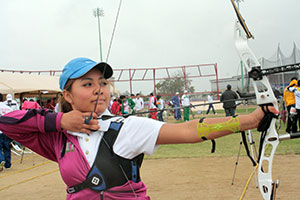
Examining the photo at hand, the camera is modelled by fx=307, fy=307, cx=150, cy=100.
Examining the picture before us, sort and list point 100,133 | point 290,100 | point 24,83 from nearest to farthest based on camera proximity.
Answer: point 100,133, point 290,100, point 24,83

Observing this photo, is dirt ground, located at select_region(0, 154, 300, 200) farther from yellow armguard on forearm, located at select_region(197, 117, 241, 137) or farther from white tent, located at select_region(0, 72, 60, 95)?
white tent, located at select_region(0, 72, 60, 95)

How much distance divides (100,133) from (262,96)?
0.88 metres

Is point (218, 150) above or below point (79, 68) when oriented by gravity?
below

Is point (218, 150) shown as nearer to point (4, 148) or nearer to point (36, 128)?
point (4, 148)

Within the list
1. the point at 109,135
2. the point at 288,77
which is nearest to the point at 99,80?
the point at 109,135

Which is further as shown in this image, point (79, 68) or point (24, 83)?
point (24, 83)

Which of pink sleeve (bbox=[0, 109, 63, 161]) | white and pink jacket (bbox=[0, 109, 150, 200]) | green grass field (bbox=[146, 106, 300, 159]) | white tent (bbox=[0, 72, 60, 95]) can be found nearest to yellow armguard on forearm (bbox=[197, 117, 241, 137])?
white and pink jacket (bbox=[0, 109, 150, 200])

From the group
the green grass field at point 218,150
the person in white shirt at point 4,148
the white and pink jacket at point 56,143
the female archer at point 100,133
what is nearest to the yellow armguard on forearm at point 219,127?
the female archer at point 100,133

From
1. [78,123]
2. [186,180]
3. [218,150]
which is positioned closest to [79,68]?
[78,123]

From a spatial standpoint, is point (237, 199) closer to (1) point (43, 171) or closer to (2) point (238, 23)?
(2) point (238, 23)

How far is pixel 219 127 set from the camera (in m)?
1.46

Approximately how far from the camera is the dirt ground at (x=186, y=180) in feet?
14.1

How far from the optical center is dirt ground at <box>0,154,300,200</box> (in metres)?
4.31

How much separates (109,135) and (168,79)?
17.5 meters
